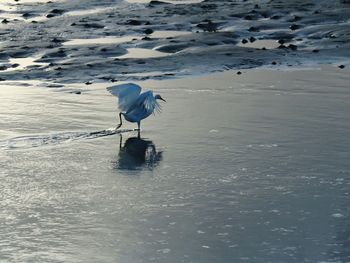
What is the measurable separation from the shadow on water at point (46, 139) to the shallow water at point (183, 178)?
0.11 feet

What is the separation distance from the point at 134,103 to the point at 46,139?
1.16 m

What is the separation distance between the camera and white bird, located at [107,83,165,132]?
35.7 ft

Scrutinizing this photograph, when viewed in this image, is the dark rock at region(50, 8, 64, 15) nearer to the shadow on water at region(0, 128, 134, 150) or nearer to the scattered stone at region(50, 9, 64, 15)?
the scattered stone at region(50, 9, 64, 15)

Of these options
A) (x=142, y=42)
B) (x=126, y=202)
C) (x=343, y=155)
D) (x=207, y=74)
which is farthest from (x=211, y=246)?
(x=142, y=42)

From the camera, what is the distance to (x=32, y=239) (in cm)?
736

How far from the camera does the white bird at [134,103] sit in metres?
10.9

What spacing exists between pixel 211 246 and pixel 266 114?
4.63 m

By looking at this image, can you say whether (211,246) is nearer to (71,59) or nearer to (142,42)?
(71,59)

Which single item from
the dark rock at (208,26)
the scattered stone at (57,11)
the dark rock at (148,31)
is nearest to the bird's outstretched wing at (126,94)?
the dark rock at (148,31)

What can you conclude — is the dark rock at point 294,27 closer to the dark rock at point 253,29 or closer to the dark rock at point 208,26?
the dark rock at point 253,29

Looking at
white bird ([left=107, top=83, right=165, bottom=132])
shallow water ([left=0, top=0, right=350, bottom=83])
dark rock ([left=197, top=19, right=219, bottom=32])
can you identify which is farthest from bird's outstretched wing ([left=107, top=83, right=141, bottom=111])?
dark rock ([left=197, top=19, right=219, bottom=32])

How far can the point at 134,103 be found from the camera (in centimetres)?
1091

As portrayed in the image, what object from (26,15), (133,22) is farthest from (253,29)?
(26,15)

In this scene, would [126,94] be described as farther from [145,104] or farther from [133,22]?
[133,22]
